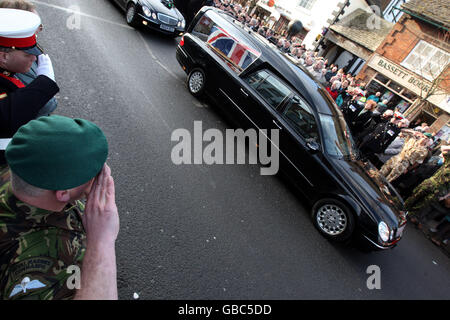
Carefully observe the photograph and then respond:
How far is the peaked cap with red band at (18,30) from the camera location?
163cm

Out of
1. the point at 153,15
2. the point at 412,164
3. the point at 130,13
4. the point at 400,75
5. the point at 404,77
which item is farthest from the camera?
the point at 400,75

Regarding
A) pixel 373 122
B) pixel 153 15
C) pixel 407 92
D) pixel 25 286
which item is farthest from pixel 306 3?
pixel 25 286

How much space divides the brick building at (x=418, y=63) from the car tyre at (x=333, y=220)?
47.1ft

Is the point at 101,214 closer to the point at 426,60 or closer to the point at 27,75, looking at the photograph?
the point at 27,75

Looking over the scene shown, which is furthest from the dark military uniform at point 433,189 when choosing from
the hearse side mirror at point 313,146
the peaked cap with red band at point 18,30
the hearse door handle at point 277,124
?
the peaked cap with red band at point 18,30

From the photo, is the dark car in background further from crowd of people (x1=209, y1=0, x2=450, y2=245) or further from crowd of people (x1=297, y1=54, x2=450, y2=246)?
crowd of people (x1=297, y1=54, x2=450, y2=246)

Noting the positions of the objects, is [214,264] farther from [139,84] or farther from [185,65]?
[185,65]

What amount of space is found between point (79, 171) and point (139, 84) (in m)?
5.07

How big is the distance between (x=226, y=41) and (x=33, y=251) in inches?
224

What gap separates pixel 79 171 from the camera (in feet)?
3.63

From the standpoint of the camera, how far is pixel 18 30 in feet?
5.41

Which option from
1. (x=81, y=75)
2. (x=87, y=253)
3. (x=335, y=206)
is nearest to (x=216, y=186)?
(x=335, y=206)

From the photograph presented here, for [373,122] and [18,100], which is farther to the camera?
[373,122]

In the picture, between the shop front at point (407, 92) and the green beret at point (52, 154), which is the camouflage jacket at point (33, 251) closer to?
the green beret at point (52, 154)
